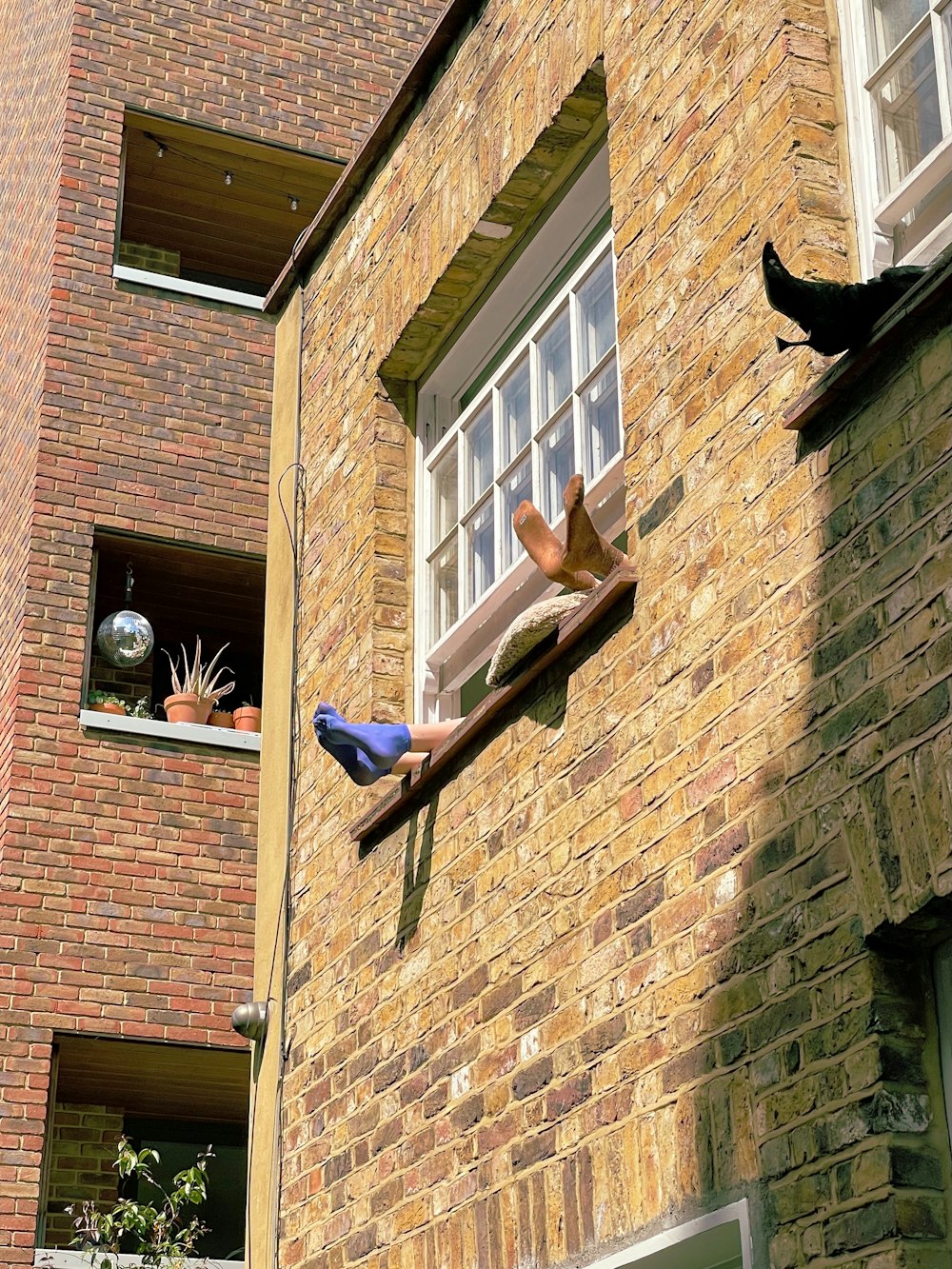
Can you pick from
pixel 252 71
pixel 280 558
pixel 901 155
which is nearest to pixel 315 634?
pixel 280 558

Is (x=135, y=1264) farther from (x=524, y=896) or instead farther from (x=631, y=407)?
(x=631, y=407)

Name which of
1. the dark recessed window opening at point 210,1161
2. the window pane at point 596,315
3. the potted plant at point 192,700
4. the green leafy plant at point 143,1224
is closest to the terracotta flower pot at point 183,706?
the potted plant at point 192,700

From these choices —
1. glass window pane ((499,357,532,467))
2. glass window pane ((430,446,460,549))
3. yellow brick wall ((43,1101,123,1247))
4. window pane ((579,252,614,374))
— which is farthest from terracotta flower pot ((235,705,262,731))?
window pane ((579,252,614,374))

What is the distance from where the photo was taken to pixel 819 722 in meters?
4.30

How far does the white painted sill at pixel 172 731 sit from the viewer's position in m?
12.0

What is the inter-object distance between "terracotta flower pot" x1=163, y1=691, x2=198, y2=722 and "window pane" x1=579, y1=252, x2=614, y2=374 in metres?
6.45

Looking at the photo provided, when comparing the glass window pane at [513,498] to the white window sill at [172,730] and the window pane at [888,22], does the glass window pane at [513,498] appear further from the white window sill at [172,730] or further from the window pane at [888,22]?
the white window sill at [172,730]

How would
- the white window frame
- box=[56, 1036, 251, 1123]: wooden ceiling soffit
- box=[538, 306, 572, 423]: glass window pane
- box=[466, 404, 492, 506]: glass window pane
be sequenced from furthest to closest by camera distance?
box=[56, 1036, 251, 1123]: wooden ceiling soffit
box=[466, 404, 492, 506]: glass window pane
box=[538, 306, 572, 423]: glass window pane
the white window frame

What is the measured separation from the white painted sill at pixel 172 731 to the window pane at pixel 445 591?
491 cm

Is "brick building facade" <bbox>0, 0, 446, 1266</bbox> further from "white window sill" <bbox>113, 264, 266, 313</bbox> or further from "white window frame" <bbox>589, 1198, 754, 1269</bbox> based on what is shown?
"white window frame" <bbox>589, 1198, 754, 1269</bbox>

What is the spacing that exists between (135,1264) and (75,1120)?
86.3 inches

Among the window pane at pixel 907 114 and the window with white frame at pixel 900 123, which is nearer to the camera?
the window with white frame at pixel 900 123

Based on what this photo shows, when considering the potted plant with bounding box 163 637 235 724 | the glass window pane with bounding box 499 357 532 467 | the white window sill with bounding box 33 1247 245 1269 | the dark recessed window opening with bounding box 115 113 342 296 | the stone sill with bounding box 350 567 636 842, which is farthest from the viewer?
the dark recessed window opening with bounding box 115 113 342 296

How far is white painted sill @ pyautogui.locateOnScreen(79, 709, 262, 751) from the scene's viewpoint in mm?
12000
